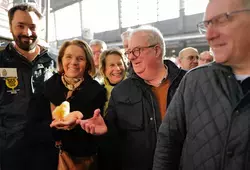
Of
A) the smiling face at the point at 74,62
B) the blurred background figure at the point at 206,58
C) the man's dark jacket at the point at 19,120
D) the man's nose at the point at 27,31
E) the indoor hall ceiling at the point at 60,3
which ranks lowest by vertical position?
the man's dark jacket at the point at 19,120

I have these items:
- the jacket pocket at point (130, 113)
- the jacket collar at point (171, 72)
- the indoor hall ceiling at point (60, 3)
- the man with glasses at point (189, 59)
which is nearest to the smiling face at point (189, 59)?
the man with glasses at point (189, 59)

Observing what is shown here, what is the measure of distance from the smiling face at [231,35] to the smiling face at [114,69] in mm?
1246

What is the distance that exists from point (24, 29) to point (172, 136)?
1485 mm

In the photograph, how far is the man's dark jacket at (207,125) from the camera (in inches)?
35.4

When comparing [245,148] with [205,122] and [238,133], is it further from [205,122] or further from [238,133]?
[205,122]

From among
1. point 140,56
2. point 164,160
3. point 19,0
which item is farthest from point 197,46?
point 164,160

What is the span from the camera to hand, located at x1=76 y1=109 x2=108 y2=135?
4.41 feet

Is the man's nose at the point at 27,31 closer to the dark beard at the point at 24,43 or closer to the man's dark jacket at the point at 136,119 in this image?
the dark beard at the point at 24,43

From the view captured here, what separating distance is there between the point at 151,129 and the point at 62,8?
1503cm

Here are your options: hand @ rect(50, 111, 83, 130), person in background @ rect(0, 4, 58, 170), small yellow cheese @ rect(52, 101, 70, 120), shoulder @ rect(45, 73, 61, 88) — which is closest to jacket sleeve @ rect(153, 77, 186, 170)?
hand @ rect(50, 111, 83, 130)

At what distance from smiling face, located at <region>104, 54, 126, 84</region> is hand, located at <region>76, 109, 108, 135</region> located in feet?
2.59

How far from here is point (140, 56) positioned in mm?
1586

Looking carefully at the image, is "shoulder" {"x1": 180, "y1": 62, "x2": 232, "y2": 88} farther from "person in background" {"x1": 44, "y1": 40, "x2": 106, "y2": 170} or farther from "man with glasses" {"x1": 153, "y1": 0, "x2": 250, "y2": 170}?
"person in background" {"x1": 44, "y1": 40, "x2": 106, "y2": 170}

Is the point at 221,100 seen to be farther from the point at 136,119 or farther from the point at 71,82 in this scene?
the point at 71,82
